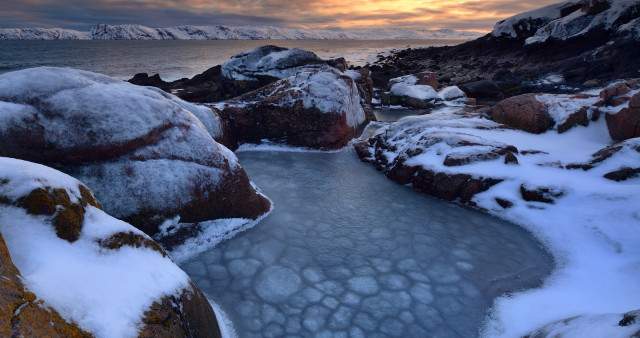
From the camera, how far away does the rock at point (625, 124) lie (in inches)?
263

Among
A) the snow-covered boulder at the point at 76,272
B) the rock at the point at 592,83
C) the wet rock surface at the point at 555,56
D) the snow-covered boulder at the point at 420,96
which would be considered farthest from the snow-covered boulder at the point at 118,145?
the rock at the point at 592,83

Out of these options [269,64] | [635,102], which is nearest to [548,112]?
[635,102]

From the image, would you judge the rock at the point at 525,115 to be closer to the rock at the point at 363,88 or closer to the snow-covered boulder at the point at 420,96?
the rock at the point at 363,88

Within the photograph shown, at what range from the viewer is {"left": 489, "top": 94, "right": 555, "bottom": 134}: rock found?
8.04 m

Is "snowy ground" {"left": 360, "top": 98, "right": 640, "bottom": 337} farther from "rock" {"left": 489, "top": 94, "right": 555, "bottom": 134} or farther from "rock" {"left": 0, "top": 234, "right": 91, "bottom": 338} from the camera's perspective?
"rock" {"left": 0, "top": 234, "right": 91, "bottom": 338}

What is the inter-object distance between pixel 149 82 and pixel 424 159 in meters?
23.6

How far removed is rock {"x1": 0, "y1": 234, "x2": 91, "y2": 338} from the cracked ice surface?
1.84 meters

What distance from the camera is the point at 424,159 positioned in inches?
277

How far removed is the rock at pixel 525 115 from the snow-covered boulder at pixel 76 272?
27.4 ft

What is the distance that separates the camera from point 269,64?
14789 millimetres

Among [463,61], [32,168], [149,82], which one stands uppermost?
[463,61]

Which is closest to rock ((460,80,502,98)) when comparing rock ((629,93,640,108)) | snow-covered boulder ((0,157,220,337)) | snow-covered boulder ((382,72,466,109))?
snow-covered boulder ((382,72,466,109))

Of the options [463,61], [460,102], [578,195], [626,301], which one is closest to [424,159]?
[578,195]

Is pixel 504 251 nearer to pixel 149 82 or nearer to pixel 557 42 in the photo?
pixel 149 82
